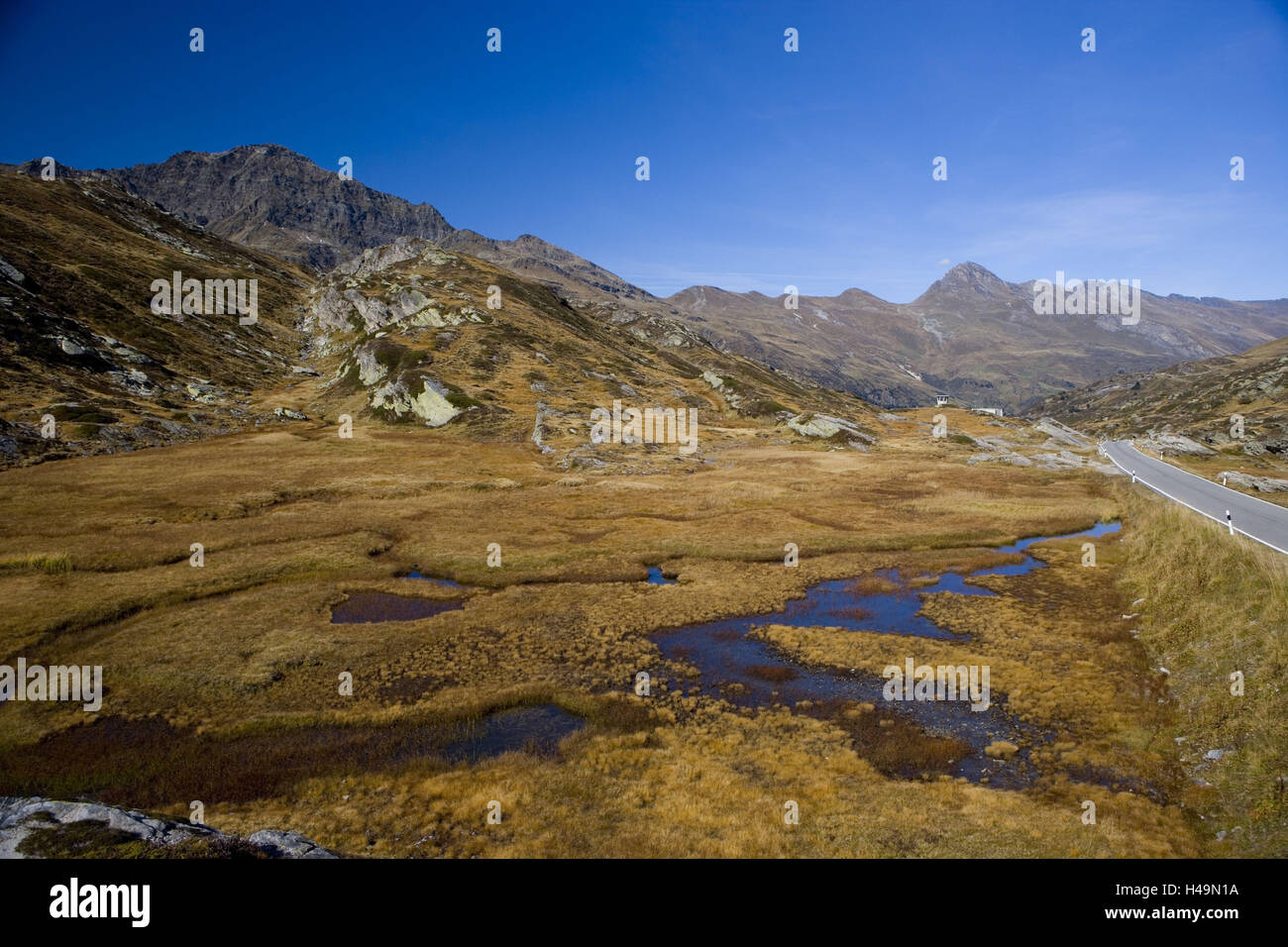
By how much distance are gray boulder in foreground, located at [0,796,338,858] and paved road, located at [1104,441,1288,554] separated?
47.4 meters

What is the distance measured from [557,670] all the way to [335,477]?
55.1 m

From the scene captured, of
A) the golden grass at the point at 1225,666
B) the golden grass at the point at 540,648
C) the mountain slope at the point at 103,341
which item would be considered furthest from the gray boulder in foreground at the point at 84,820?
the mountain slope at the point at 103,341

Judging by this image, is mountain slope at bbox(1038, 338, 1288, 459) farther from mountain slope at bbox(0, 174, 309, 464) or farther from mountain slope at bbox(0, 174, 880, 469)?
mountain slope at bbox(0, 174, 309, 464)

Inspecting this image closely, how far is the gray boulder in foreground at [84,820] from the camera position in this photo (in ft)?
34.4

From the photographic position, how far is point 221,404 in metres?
110

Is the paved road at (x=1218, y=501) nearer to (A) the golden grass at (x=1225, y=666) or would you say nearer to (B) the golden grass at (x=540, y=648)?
(A) the golden grass at (x=1225, y=666)

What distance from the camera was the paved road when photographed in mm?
35531

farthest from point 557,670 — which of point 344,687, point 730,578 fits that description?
point 730,578

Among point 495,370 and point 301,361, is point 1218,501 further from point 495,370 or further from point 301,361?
point 301,361

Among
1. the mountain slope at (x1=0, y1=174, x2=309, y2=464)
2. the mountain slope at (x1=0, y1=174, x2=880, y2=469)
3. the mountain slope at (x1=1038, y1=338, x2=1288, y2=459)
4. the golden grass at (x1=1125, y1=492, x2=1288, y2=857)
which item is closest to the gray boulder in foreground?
the golden grass at (x1=1125, y1=492, x2=1288, y2=857)

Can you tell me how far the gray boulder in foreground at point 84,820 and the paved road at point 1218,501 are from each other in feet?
156

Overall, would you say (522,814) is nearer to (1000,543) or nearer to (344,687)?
(344,687)

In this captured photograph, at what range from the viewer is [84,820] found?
10.8 meters

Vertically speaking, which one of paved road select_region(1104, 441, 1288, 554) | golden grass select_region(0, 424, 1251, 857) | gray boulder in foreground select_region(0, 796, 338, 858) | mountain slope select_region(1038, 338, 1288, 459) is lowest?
golden grass select_region(0, 424, 1251, 857)
